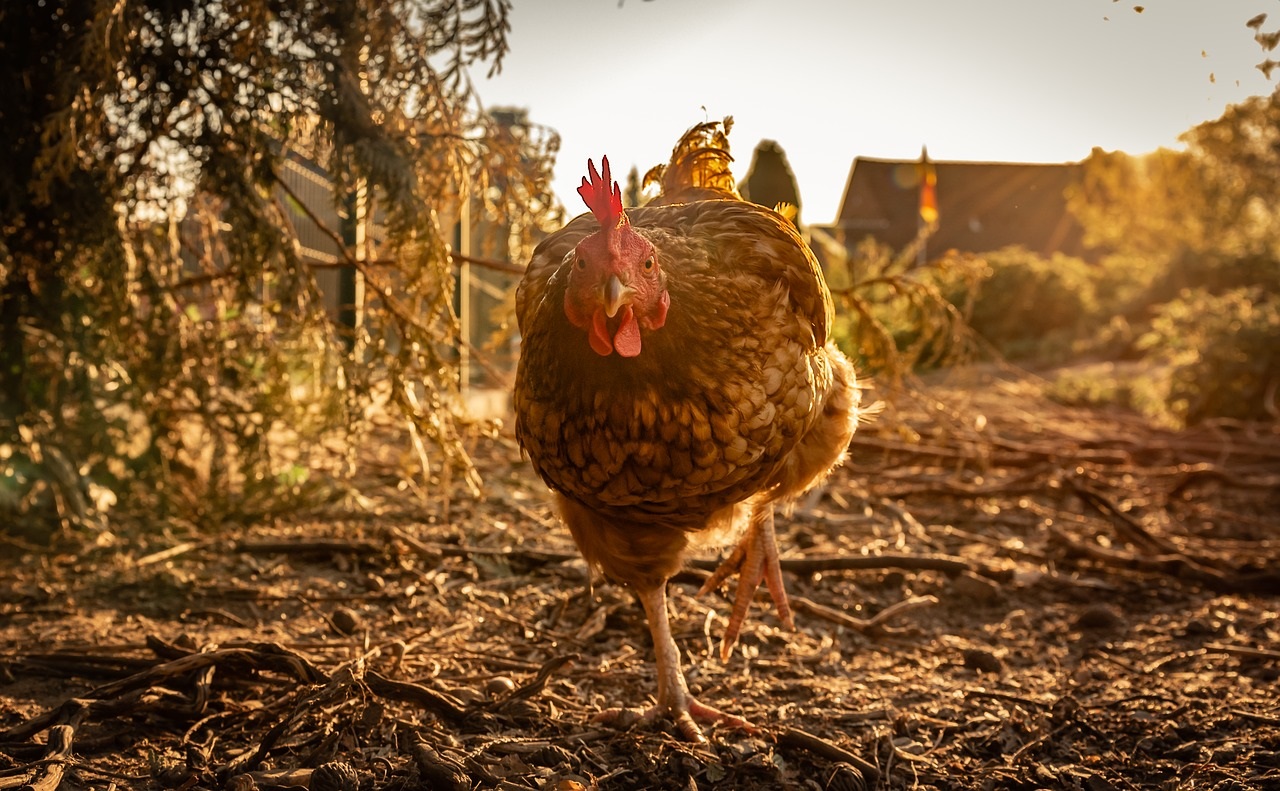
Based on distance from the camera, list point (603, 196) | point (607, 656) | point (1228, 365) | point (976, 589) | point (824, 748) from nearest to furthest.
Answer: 1. point (603, 196)
2. point (824, 748)
3. point (607, 656)
4. point (976, 589)
5. point (1228, 365)

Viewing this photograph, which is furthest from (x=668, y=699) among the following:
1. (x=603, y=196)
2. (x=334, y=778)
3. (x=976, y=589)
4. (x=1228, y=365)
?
(x=1228, y=365)

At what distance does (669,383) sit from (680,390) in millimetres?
33

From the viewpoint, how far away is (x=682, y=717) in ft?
8.80

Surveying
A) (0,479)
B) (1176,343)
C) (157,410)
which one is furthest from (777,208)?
(1176,343)

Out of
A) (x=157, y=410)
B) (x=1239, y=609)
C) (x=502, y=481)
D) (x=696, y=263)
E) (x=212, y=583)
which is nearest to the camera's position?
(x=696, y=263)

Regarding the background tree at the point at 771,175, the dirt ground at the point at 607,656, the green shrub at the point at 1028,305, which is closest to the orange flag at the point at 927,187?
the green shrub at the point at 1028,305

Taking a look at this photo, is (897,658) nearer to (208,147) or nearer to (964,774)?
(964,774)

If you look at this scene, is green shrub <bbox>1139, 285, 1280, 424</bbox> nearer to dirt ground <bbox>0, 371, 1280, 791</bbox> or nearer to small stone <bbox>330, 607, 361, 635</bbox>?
dirt ground <bbox>0, 371, 1280, 791</bbox>

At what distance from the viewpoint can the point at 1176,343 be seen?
965 centimetres

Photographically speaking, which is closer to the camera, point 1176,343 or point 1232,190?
point 1176,343

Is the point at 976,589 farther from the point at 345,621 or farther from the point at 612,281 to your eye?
the point at 612,281

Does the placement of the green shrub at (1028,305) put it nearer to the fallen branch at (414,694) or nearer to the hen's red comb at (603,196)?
the fallen branch at (414,694)

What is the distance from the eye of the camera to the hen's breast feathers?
2170 millimetres

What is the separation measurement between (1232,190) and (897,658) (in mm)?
26472
